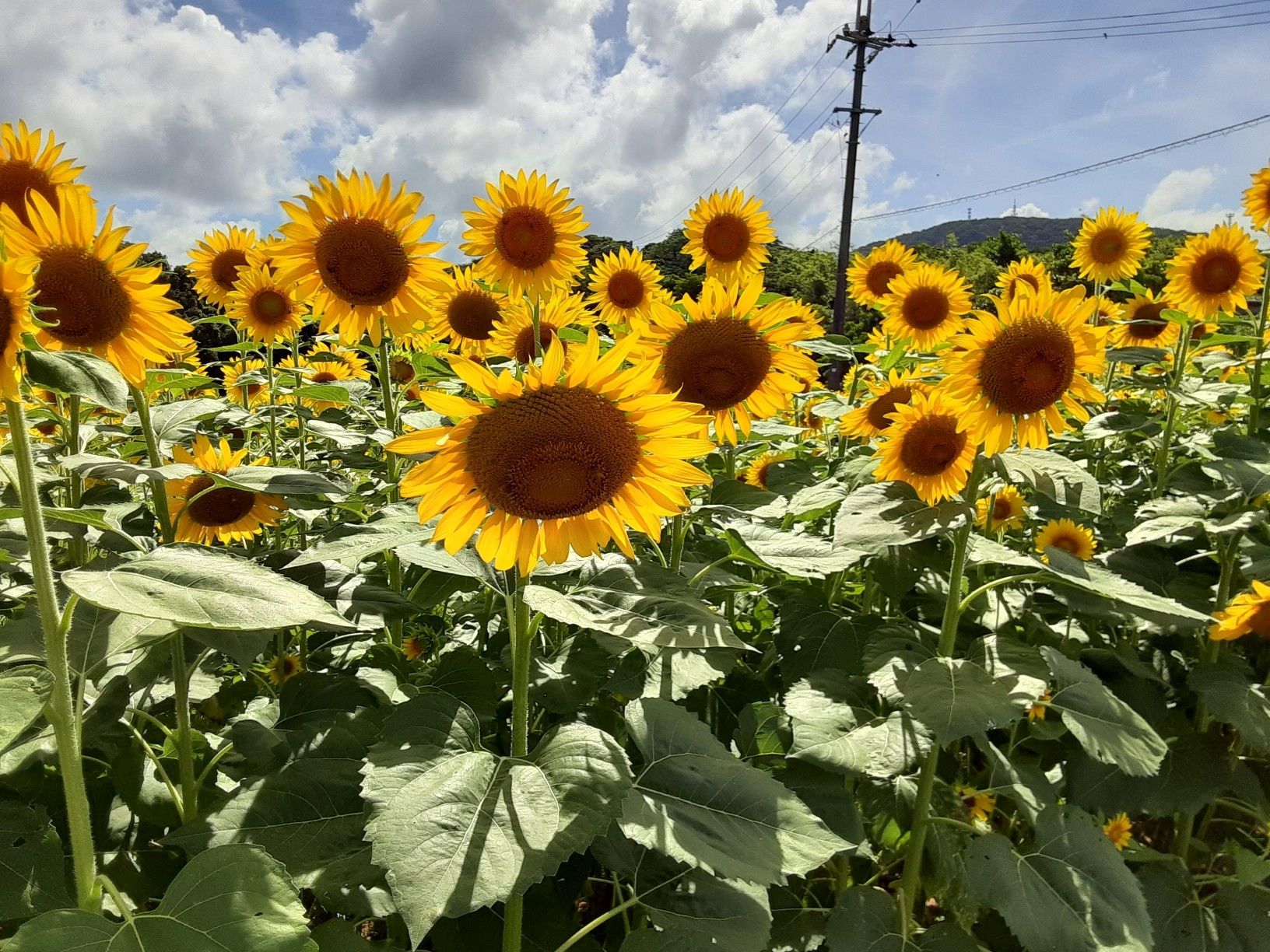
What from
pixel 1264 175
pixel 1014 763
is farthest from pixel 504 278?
pixel 1264 175

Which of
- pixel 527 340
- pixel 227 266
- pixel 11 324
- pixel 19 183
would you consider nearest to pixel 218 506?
pixel 19 183

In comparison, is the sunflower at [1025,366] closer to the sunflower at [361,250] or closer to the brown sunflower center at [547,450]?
the brown sunflower center at [547,450]

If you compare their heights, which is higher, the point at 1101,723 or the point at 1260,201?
the point at 1260,201

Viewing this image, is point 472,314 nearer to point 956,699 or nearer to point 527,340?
point 527,340

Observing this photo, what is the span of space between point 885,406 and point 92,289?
2.59 metres

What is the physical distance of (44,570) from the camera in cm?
115

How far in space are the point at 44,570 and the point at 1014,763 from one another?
7.60 ft

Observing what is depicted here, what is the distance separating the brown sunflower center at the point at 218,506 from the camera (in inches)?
90.7

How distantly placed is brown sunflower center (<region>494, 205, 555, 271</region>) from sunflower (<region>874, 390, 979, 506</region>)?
1.76 metres

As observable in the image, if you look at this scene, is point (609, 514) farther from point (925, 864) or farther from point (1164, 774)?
point (1164, 774)

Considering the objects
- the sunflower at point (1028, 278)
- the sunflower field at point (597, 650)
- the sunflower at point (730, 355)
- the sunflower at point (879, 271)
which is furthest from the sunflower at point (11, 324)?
the sunflower at point (879, 271)

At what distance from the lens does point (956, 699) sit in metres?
1.70

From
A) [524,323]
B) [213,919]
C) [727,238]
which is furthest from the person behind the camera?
[727,238]

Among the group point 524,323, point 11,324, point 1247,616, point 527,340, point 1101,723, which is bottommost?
point 1101,723
